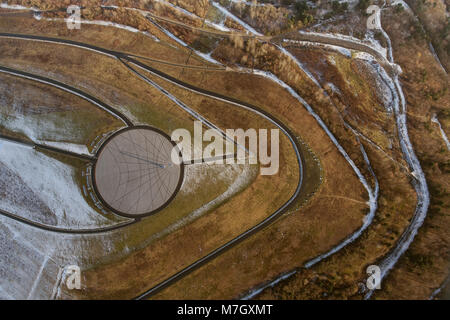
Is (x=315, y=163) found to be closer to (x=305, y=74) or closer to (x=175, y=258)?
(x=305, y=74)

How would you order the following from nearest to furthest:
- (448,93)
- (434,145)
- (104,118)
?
(104,118) < (434,145) < (448,93)

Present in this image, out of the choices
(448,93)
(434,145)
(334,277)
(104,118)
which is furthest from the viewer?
(448,93)

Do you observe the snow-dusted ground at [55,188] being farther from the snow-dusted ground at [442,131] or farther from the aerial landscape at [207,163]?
the snow-dusted ground at [442,131]

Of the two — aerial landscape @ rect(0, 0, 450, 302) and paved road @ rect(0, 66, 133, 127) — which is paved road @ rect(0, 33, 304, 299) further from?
paved road @ rect(0, 66, 133, 127)

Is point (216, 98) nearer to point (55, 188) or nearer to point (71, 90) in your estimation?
point (71, 90)

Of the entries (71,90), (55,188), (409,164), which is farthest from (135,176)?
(409,164)

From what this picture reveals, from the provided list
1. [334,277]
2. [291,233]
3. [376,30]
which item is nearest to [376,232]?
[334,277]

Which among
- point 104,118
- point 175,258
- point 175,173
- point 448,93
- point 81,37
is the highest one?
point 81,37
